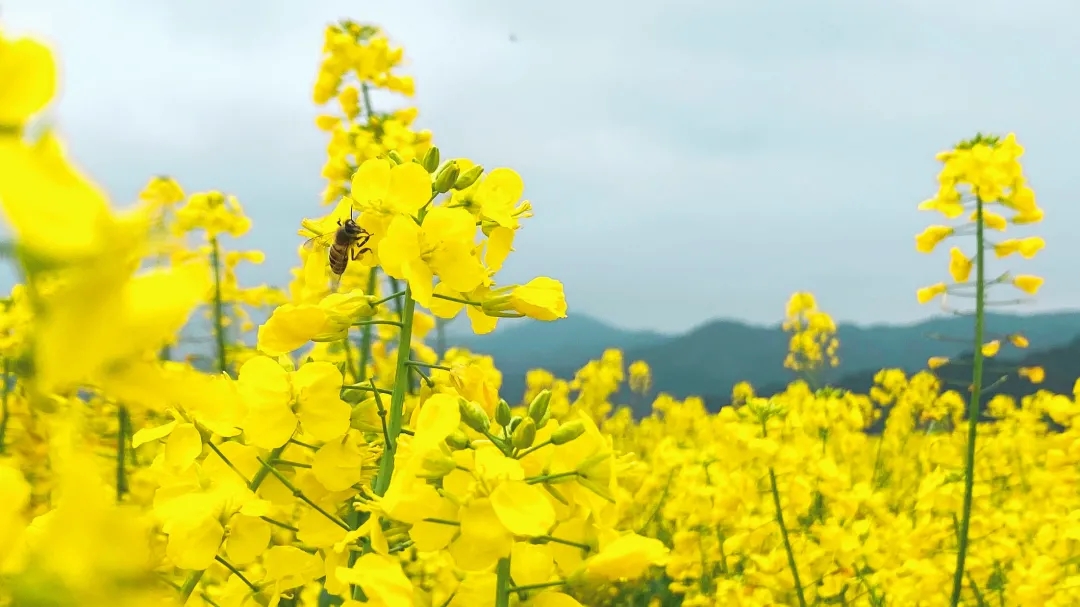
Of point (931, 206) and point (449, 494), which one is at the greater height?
point (931, 206)

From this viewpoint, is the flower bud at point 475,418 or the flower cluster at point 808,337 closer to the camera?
the flower bud at point 475,418

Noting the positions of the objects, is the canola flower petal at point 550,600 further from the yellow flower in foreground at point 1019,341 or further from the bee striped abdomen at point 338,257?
the yellow flower in foreground at point 1019,341

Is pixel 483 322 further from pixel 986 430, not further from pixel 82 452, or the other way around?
pixel 986 430

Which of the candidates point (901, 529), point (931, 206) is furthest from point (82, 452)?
point (901, 529)

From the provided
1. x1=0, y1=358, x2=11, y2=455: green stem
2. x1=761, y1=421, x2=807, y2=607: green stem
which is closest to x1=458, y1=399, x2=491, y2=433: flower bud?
x1=0, y1=358, x2=11, y2=455: green stem

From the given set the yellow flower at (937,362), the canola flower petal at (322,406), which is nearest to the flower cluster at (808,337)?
the yellow flower at (937,362)

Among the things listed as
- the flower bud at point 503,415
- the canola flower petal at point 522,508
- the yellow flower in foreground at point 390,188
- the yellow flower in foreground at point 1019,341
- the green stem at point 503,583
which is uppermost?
the yellow flower in foreground at point 390,188

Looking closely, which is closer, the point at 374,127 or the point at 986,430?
the point at 374,127
